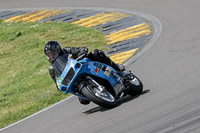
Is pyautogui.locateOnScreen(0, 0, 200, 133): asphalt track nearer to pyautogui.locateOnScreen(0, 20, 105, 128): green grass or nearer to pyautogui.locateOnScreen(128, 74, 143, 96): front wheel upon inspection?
pyautogui.locateOnScreen(128, 74, 143, 96): front wheel

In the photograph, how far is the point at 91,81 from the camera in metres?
8.02

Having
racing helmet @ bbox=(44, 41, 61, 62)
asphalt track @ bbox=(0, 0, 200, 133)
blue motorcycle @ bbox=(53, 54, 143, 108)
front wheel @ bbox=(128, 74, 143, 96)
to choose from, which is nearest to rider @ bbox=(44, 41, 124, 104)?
racing helmet @ bbox=(44, 41, 61, 62)

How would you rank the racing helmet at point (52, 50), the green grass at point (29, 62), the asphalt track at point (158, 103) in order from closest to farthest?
the asphalt track at point (158, 103), the racing helmet at point (52, 50), the green grass at point (29, 62)

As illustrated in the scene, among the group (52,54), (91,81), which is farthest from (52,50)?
(91,81)

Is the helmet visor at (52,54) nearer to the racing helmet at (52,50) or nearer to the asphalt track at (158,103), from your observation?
the racing helmet at (52,50)

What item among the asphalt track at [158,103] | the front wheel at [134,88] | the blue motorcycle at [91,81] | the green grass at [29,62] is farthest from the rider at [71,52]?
the green grass at [29,62]

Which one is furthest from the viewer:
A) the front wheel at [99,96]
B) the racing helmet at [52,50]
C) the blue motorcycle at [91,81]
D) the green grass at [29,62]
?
the green grass at [29,62]

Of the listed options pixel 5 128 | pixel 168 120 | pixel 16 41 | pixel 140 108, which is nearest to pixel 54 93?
pixel 5 128

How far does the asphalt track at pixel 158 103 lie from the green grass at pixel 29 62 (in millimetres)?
1282

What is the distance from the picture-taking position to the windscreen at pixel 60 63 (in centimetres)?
818

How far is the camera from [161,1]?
16.7 metres

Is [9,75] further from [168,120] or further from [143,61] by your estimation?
[168,120]

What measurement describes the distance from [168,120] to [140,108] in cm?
114

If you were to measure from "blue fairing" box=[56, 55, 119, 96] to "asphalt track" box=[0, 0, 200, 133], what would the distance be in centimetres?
65
